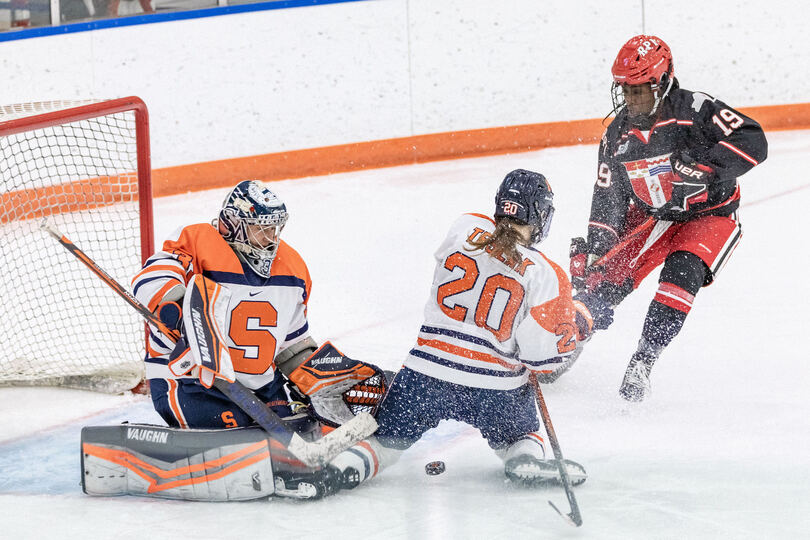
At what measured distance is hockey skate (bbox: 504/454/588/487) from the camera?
93.3 inches

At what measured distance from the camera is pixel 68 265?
3.75 m

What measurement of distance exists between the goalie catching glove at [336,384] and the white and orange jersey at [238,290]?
0.09m

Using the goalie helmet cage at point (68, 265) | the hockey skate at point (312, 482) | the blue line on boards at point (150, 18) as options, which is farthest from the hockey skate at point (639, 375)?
the blue line on boards at point (150, 18)

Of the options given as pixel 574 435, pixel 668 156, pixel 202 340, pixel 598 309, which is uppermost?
pixel 668 156

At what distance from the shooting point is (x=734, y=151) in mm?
2896

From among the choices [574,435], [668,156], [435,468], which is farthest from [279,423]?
[668,156]

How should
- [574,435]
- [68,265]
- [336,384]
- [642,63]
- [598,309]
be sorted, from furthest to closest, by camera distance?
[68,265], [598,309], [642,63], [574,435], [336,384]

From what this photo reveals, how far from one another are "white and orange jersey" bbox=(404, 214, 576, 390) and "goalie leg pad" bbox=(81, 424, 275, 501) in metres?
0.43

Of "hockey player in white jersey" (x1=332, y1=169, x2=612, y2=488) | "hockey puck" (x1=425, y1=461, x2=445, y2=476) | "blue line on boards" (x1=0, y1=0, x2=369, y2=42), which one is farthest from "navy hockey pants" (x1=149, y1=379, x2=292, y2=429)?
"blue line on boards" (x1=0, y1=0, x2=369, y2=42)

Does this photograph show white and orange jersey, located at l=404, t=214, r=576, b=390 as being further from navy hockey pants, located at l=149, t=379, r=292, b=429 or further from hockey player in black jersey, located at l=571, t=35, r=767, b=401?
hockey player in black jersey, located at l=571, t=35, r=767, b=401

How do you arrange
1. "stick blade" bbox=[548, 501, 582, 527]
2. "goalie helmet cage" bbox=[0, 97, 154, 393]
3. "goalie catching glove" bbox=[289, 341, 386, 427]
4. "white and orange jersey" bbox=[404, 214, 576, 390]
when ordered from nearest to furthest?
"stick blade" bbox=[548, 501, 582, 527], "white and orange jersey" bbox=[404, 214, 576, 390], "goalie catching glove" bbox=[289, 341, 386, 427], "goalie helmet cage" bbox=[0, 97, 154, 393]

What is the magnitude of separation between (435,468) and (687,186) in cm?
109

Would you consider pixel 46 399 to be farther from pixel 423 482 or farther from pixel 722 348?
pixel 722 348

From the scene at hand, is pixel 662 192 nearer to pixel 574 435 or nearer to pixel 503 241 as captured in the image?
pixel 574 435
